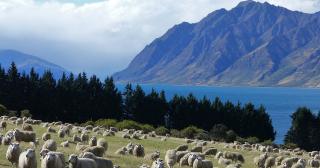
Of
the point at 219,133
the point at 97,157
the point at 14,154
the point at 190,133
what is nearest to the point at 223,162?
the point at 97,157

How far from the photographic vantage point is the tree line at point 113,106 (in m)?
94.6

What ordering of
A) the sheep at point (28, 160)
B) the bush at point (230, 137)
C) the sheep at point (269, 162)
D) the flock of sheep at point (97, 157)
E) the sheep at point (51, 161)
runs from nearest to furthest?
the sheep at point (51, 161), the sheep at point (28, 160), the flock of sheep at point (97, 157), the sheep at point (269, 162), the bush at point (230, 137)

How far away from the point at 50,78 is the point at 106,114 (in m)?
13.4

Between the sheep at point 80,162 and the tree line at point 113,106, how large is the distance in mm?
72584

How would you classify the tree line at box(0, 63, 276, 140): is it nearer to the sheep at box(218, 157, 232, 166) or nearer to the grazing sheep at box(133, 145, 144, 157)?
the grazing sheep at box(133, 145, 144, 157)

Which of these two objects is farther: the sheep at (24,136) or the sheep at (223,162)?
the sheep at (24,136)

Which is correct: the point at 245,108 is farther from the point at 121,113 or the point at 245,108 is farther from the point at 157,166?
the point at 157,166

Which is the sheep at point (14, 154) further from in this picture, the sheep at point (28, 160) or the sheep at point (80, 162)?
the sheep at point (80, 162)

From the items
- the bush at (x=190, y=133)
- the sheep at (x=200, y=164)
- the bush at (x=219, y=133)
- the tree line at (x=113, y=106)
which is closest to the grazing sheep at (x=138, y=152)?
the sheep at (x=200, y=164)

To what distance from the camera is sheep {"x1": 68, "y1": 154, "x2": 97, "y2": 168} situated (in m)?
21.5

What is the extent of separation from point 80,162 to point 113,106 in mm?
79091

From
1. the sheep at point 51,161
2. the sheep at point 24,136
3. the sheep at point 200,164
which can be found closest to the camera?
the sheep at point 51,161

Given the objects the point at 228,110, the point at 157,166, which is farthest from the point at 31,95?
the point at 157,166

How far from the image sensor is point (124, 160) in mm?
28766
